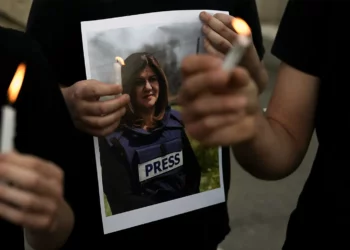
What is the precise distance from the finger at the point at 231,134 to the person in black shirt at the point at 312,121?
65 millimetres

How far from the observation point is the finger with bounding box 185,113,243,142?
1.36 feet

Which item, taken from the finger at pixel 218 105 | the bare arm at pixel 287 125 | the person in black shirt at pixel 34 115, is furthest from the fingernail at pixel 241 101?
the person in black shirt at pixel 34 115

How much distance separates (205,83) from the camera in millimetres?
398

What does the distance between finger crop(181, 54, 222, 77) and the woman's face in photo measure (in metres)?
0.29

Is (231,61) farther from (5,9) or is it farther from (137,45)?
(5,9)

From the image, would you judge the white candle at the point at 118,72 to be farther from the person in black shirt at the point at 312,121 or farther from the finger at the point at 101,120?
the person in black shirt at the point at 312,121

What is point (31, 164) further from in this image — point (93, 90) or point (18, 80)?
point (93, 90)

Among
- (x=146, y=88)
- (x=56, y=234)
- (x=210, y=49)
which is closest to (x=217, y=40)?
(x=210, y=49)

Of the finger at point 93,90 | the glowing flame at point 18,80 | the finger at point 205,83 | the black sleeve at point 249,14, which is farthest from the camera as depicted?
the black sleeve at point 249,14

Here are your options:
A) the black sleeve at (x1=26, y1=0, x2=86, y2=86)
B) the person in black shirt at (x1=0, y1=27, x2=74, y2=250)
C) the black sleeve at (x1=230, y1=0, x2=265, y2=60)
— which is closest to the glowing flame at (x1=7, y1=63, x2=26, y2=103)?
the person in black shirt at (x1=0, y1=27, x2=74, y2=250)

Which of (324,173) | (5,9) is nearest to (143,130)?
(324,173)

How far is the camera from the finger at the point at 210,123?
42cm

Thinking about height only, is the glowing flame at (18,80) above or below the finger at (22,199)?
above

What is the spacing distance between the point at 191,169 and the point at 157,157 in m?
0.06
